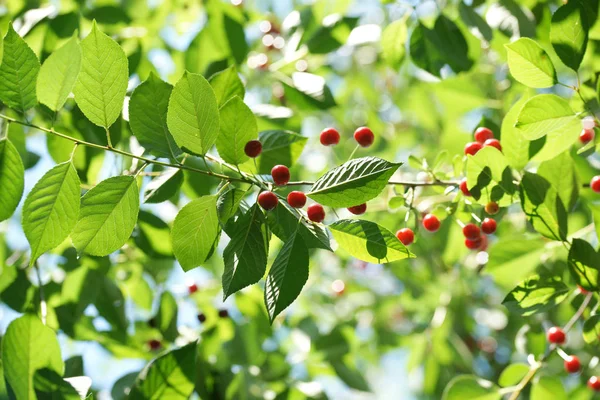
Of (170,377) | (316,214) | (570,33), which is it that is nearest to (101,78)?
(316,214)

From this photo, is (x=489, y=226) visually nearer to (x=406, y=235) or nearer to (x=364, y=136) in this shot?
(x=406, y=235)

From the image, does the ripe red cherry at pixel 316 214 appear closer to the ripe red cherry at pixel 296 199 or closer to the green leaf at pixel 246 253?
the ripe red cherry at pixel 296 199

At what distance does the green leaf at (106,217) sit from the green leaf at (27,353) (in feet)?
1.17

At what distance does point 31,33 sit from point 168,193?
3.17ft

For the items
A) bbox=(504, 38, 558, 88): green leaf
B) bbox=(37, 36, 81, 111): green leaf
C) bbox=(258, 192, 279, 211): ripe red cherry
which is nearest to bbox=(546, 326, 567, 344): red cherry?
bbox=(504, 38, 558, 88): green leaf

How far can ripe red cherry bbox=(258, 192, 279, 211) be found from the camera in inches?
49.4

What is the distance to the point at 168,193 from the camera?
152 centimetres

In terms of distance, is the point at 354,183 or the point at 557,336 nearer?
the point at 354,183

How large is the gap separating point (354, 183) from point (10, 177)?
2.52ft

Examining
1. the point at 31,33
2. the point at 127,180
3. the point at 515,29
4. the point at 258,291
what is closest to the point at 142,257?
the point at 258,291

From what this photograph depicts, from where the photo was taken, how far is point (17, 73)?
49.8 inches

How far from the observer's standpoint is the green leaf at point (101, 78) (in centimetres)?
122

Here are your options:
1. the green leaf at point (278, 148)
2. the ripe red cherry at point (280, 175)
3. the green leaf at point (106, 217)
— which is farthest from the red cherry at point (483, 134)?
the green leaf at point (106, 217)

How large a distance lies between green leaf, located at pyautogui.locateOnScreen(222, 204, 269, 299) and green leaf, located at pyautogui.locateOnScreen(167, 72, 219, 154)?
0.18 m
